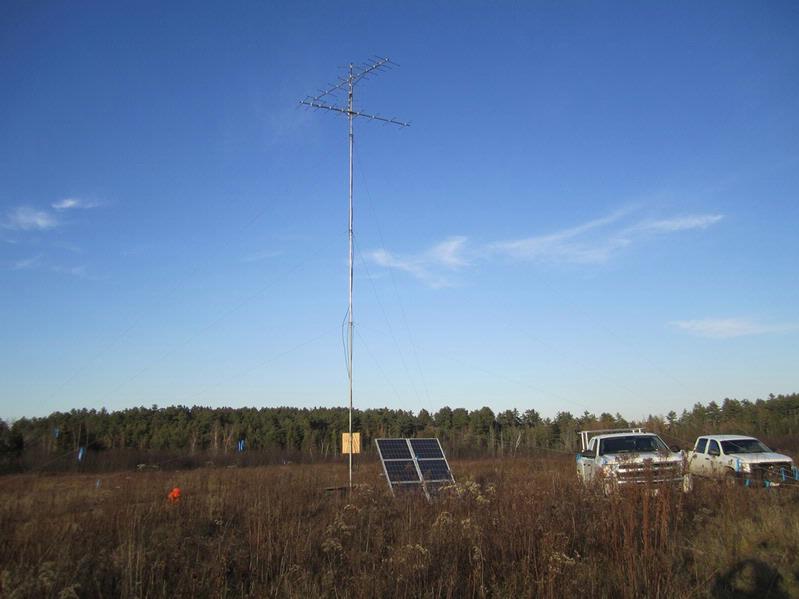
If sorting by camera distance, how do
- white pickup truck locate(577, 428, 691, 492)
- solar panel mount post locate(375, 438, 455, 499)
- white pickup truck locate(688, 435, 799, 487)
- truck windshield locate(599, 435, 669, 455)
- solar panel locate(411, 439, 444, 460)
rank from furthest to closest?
solar panel locate(411, 439, 444, 460) < truck windshield locate(599, 435, 669, 455) < white pickup truck locate(688, 435, 799, 487) < solar panel mount post locate(375, 438, 455, 499) < white pickup truck locate(577, 428, 691, 492)

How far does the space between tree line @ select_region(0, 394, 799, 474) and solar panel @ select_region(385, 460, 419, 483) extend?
113 ft

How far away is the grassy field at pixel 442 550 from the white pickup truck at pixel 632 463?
32cm

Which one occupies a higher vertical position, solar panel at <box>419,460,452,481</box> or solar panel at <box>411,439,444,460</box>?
solar panel at <box>411,439,444,460</box>

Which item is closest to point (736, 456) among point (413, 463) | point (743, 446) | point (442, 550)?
point (743, 446)

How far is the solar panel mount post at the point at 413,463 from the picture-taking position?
14995 mm

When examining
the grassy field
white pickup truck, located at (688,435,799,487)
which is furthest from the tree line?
the grassy field

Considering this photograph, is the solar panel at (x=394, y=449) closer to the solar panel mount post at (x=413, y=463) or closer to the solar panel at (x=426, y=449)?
the solar panel mount post at (x=413, y=463)

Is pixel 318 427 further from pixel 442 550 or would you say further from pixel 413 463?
pixel 442 550

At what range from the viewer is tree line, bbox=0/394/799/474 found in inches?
2165

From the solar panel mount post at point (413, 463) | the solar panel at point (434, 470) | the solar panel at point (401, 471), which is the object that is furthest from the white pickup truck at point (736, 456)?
the solar panel at point (401, 471)

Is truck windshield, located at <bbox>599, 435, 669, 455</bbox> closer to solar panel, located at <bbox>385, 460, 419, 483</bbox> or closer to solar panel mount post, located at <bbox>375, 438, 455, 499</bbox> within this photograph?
solar panel mount post, located at <bbox>375, 438, 455, 499</bbox>

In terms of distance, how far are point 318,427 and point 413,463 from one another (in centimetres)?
5878

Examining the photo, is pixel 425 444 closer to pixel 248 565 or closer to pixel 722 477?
pixel 722 477

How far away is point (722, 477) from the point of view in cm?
1084
